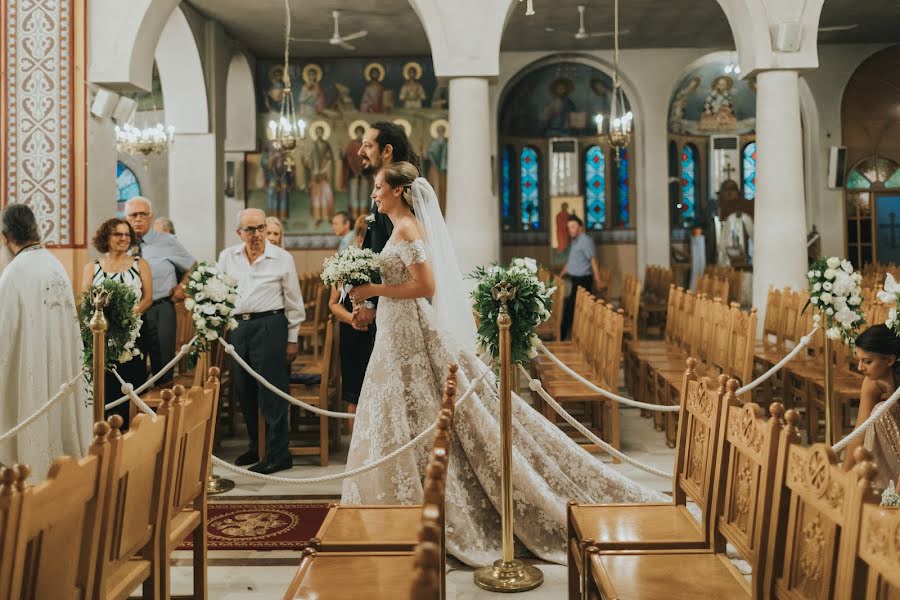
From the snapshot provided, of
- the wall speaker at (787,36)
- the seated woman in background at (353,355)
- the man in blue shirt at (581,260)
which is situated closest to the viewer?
the seated woman in background at (353,355)

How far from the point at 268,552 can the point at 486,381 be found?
1312 mm

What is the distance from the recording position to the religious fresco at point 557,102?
17094mm

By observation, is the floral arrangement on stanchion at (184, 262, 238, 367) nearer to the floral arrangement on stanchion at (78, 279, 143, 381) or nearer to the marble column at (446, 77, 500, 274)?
the floral arrangement on stanchion at (78, 279, 143, 381)

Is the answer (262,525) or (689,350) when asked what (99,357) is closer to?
(262,525)

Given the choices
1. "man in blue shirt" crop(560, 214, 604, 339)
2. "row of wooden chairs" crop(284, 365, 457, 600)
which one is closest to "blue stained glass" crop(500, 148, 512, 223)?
"man in blue shirt" crop(560, 214, 604, 339)

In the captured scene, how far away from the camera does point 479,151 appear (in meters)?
8.89

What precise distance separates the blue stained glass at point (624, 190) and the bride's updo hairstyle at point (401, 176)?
44.2 ft

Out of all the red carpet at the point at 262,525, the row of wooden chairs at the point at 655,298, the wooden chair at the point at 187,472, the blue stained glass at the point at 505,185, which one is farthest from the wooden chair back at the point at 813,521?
the blue stained glass at the point at 505,185

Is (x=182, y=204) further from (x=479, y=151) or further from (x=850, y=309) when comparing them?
(x=850, y=309)

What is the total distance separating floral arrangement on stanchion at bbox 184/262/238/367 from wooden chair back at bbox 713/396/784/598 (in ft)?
10.3

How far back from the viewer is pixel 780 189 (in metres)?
8.99

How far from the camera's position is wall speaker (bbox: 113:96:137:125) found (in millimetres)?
8516

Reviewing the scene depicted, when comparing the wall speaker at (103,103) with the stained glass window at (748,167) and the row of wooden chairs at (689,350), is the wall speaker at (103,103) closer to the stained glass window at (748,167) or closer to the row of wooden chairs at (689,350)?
the row of wooden chairs at (689,350)

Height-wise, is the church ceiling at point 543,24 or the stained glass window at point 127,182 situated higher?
the church ceiling at point 543,24
